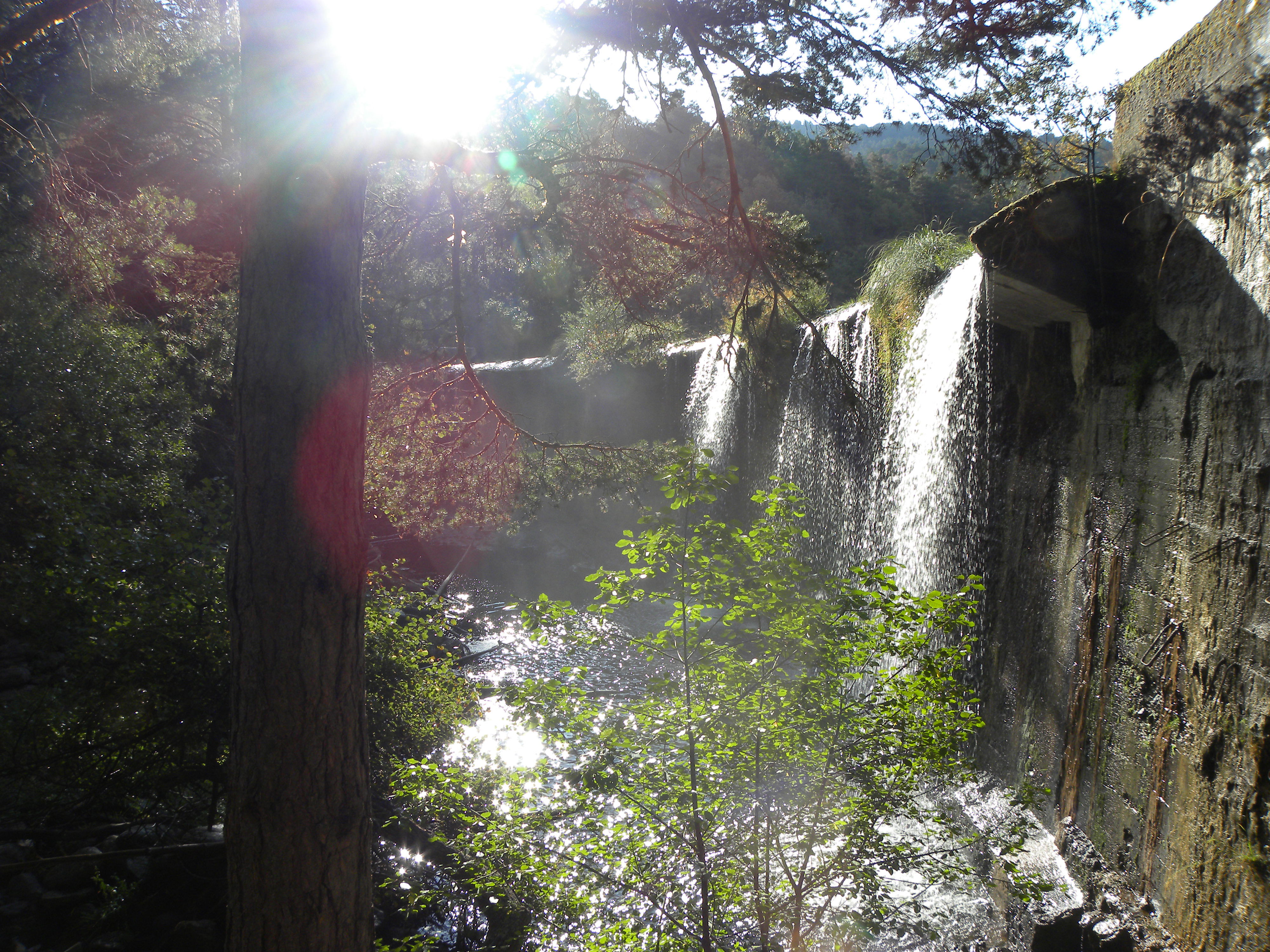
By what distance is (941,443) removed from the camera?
20.0 feet

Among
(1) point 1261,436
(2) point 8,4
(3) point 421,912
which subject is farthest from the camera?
(2) point 8,4

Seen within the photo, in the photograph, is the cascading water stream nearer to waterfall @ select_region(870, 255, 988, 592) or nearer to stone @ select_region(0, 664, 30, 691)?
waterfall @ select_region(870, 255, 988, 592)

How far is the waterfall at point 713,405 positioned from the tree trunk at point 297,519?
8.93 meters

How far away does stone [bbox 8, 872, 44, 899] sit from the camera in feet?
12.6

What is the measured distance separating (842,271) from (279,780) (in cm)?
2171

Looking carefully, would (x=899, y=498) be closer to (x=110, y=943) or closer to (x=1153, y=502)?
(x=1153, y=502)

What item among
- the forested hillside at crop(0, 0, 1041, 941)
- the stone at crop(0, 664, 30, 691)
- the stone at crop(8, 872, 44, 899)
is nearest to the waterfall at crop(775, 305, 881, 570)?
the forested hillside at crop(0, 0, 1041, 941)

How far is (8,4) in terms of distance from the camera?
6.72 metres

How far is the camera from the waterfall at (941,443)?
560 cm

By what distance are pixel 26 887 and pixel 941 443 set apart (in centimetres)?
655

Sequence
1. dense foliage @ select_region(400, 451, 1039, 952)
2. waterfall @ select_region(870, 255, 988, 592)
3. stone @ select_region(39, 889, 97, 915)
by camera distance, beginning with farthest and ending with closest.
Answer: waterfall @ select_region(870, 255, 988, 592) < stone @ select_region(39, 889, 97, 915) < dense foliage @ select_region(400, 451, 1039, 952)

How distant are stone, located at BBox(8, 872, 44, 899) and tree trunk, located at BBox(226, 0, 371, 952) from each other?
8.70 feet

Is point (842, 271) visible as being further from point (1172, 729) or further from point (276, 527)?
point (276, 527)

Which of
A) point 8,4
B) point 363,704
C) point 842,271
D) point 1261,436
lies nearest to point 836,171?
point 842,271
